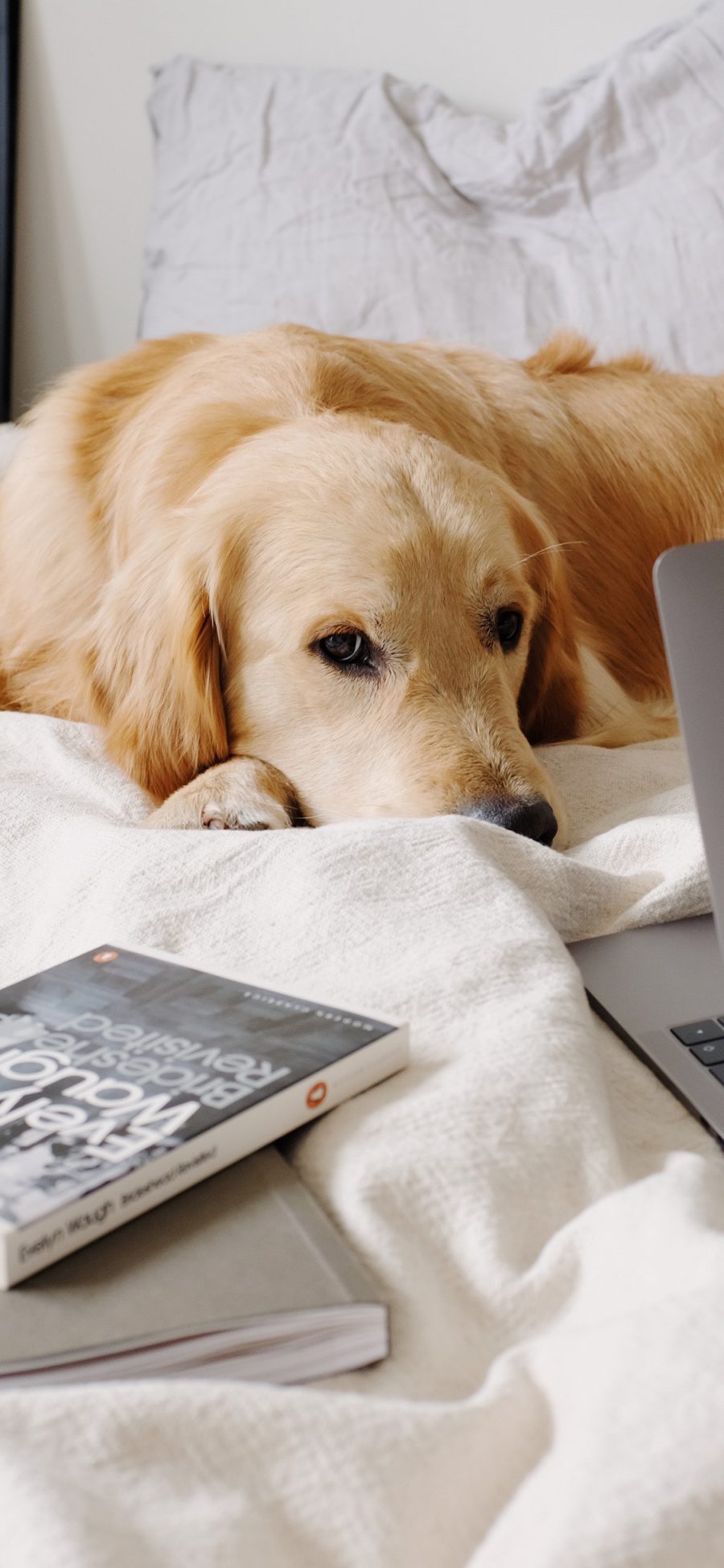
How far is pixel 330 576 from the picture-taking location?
4.69 ft

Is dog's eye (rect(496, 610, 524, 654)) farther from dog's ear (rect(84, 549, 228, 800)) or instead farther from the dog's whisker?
dog's ear (rect(84, 549, 228, 800))

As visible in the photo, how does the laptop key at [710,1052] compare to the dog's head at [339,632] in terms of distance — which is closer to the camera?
the laptop key at [710,1052]

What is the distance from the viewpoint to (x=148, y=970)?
2.83ft

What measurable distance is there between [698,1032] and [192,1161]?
0.36 meters

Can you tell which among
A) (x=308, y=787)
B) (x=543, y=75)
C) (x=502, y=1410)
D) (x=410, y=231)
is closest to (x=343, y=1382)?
(x=502, y=1410)

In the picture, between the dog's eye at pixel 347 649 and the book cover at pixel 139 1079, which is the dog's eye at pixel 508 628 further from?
the book cover at pixel 139 1079

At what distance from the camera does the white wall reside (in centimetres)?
319

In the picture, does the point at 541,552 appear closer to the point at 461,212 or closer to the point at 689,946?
the point at 689,946

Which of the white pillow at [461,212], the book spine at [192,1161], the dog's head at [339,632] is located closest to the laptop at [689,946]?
the book spine at [192,1161]

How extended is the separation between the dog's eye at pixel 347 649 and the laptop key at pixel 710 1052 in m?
0.70

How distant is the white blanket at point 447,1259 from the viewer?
1.51ft

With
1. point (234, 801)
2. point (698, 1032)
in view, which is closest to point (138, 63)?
point (234, 801)

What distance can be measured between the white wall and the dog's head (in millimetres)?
2048

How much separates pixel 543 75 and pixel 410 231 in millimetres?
945
